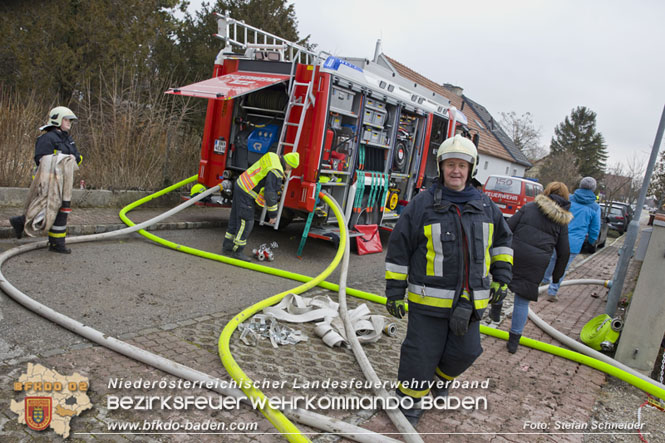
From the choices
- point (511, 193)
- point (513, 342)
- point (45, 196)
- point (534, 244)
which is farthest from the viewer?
point (511, 193)

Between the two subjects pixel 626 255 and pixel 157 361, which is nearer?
pixel 157 361

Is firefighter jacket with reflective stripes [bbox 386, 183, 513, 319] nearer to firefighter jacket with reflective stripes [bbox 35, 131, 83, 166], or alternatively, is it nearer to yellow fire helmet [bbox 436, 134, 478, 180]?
yellow fire helmet [bbox 436, 134, 478, 180]

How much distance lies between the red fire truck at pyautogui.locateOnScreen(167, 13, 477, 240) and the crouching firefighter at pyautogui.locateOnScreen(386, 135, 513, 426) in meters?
4.08

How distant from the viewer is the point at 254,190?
6.54m

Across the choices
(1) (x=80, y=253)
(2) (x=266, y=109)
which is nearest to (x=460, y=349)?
(1) (x=80, y=253)

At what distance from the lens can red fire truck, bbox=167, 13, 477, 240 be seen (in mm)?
6820

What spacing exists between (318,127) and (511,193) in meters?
8.84

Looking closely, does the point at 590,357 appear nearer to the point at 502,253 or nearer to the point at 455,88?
the point at 502,253

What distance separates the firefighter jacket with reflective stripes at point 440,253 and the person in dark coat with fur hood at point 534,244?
1853 millimetres


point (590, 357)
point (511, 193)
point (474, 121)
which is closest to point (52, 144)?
point (590, 357)

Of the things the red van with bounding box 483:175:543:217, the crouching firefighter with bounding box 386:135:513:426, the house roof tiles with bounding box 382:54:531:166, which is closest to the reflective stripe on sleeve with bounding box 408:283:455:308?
the crouching firefighter with bounding box 386:135:513:426

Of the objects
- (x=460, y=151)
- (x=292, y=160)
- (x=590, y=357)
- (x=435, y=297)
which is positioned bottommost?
(x=590, y=357)

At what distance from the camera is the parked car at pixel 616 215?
20312 millimetres

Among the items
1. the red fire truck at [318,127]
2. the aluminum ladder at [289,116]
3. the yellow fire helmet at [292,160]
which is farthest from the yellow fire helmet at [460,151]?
the aluminum ladder at [289,116]
